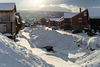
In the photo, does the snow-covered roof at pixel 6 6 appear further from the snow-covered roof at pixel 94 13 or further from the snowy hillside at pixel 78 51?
the snow-covered roof at pixel 94 13

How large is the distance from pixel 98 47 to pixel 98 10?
2837 cm

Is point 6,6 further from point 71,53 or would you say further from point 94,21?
point 94,21

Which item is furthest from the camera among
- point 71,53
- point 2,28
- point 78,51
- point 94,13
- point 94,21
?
point 94,13

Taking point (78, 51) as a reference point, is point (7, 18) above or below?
above

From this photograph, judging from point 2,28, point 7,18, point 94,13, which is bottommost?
point 2,28

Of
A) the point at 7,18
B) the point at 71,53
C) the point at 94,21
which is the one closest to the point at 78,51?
the point at 71,53

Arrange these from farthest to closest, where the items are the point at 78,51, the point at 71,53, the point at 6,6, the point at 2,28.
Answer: the point at 2,28 → the point at 6,6 → the point at 78,51 → the point at 71,53

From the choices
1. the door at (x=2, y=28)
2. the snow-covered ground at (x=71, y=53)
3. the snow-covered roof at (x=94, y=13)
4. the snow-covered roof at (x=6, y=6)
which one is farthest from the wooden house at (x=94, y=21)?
the door at (x=2, y=28)

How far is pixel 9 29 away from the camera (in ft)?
80.7

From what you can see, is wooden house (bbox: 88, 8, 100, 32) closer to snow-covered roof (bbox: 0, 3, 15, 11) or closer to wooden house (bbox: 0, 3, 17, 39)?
snow-covered roof (bbox: 0, 3, 15, 11)

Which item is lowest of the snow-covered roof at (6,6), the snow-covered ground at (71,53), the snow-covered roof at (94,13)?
the snow-covered ground at (71,53)

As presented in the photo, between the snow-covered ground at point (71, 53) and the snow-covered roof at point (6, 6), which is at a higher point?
the snow-covered roof at point (6, 6)

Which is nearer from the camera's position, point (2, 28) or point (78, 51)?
point (78, 51)

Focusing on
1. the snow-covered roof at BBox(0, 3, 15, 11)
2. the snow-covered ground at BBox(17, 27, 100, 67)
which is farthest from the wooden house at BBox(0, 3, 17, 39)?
the snow-covered ground at BBox(17, 27, 100, 67)
